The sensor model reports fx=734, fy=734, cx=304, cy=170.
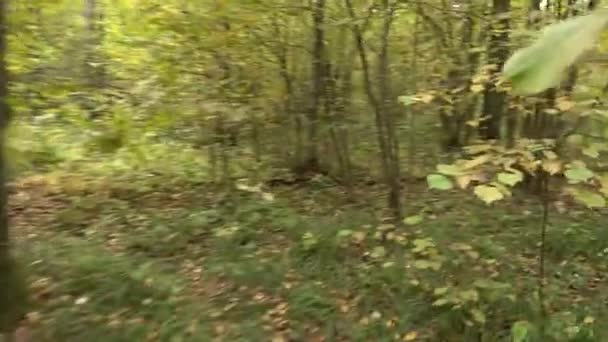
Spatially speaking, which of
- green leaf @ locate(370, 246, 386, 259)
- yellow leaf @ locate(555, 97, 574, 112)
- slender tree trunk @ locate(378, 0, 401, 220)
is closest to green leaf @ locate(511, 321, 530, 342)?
green leaf @ locate(370, 246, 386, 259)

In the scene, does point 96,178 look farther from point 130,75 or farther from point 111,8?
point 111,8

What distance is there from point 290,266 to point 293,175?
2470 millimetres

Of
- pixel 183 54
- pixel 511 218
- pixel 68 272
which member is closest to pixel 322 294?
pixel 68 272

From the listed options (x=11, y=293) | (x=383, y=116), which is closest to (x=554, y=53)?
(x=11, y=293)

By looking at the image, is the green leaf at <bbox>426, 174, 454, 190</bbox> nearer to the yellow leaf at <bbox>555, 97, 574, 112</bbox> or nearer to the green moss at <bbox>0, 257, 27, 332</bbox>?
the yellow leaf at <bbox>555, 97, 574, 112</bbox>

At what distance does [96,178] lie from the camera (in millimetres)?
8641

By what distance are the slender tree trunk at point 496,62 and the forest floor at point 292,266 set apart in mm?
906

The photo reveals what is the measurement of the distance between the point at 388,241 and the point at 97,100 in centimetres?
388

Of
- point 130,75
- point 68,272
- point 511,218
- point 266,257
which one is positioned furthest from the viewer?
point 130,75

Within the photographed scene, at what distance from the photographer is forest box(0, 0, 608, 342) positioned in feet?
17.9

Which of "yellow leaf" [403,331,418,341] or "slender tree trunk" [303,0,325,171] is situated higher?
"slender tree trunk" [303,0,325,171]

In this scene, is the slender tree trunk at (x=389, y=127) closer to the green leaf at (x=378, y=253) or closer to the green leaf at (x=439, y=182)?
the green leaf at (x=378, y=253)

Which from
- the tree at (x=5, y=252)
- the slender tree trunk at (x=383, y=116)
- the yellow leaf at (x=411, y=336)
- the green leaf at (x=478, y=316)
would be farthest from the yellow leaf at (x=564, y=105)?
the tree at (x=5, y=252)

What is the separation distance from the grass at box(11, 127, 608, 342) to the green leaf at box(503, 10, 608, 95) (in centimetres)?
433
